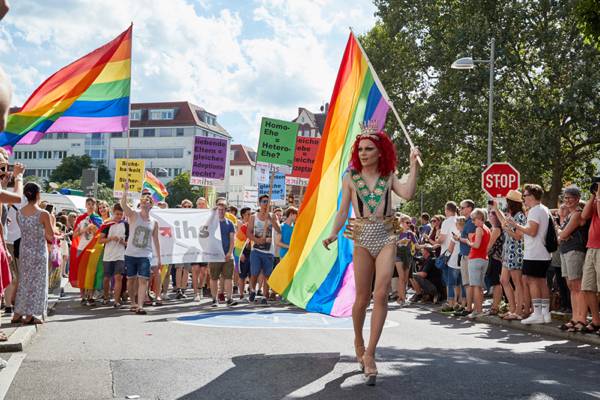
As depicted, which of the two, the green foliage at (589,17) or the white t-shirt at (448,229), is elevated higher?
the green foliage at (589,17)

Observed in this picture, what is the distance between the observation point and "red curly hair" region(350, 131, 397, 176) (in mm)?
6734

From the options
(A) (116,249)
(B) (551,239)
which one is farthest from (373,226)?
(A) (116,249)

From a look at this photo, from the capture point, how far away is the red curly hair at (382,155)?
6.73 m

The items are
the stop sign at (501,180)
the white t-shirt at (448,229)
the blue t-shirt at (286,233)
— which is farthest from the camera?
the stop sign at (501,180)

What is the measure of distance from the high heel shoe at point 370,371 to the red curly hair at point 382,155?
168cm

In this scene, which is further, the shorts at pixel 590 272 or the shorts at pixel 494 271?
the shorts at pixel 494 271

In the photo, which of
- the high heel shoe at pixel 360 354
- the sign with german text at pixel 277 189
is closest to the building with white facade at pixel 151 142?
the sign with german text at pixel 277 189

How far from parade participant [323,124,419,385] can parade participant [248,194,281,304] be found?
8363 millimetres

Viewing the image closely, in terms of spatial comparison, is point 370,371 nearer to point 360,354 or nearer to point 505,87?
point 360,354

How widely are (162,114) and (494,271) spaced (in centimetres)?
11524

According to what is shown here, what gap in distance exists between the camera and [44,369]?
6.63 meters

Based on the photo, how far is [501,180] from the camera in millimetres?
19359

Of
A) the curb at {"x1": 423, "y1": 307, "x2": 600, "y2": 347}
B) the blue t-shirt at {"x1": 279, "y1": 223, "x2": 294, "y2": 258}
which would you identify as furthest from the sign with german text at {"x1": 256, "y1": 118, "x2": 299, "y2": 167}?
the curb at {"x1": 423, "y1": 307, "x2": 600, "y2": 347}

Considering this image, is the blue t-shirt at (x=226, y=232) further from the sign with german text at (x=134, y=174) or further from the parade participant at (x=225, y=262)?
the sign with german text at (x=134, y=174)
